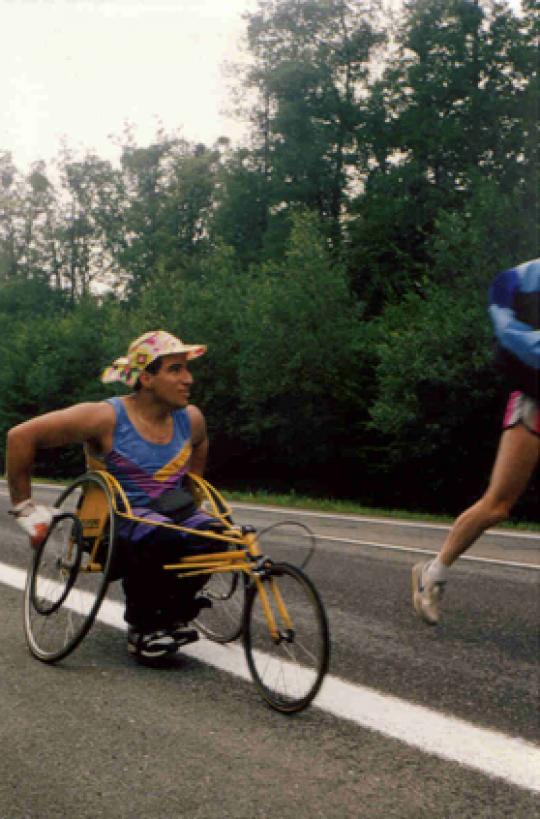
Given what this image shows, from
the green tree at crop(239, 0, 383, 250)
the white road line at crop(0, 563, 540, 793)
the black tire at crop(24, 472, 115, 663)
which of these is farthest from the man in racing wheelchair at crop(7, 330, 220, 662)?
the green tree at crop(239, 0, 383, 250)

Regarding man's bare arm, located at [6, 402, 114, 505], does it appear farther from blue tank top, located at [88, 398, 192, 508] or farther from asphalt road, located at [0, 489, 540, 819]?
asphalt road, located at [0, 489, 540, 819]

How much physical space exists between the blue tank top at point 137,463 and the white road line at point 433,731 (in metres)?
1.00

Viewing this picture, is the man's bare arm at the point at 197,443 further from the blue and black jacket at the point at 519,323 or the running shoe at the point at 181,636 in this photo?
the blue and black jacket at the point at 519,323

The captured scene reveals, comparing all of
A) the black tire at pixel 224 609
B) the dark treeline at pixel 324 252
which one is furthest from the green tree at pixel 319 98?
the black tire at pixel 224 609

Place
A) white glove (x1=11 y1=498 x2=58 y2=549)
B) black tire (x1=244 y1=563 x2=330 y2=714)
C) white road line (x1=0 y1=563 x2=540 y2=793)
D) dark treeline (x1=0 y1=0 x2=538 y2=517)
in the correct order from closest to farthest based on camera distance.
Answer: white road line (x1=0 y1=563 x2=540 y2=793), black tire (x1=244 y1=563 x2=330 y2=714), white glove (x1=11 y1=498 x2=58 y2=549), dark treeline (x1=0 y1=0 x2=538 y2=517)

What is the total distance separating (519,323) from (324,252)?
85.7 feet

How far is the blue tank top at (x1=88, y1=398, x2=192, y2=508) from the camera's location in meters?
4.86

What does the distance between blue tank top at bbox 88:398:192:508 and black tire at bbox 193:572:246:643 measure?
0.69 meters

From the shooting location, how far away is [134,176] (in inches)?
2392

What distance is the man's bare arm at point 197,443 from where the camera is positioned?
5.22 meters

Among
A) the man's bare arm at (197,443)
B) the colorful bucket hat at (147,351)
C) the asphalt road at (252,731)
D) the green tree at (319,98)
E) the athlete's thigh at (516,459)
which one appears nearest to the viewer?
the athlete's thigh at (516,459)

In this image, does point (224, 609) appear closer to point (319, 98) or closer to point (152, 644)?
point (152, 644)

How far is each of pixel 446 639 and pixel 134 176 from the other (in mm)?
58164

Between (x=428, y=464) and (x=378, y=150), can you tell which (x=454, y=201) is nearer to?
(x=378, y=150)
